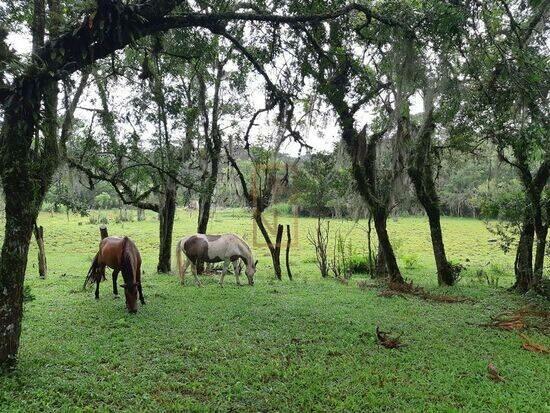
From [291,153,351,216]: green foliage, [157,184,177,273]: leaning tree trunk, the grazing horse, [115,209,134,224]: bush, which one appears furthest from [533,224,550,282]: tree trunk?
[115,209,134,224]: bush

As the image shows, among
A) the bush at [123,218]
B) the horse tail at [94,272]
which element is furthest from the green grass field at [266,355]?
the bush at [123,218]

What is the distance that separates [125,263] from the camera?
25.9ft

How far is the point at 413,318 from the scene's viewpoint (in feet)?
25.8

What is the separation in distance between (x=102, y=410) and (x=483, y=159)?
11.5m

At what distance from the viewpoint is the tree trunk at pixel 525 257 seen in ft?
33.5

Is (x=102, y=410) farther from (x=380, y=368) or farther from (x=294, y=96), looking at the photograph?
(x=294, y=96)

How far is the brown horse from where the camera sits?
778cm

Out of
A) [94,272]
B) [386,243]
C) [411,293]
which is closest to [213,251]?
[94,272]

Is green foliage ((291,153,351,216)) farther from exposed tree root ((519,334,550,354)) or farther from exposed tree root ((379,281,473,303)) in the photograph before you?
exposed tree root ((519,334,550,354))

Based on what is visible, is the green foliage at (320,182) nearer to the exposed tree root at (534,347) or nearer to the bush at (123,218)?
the exposed tree root at (534,347)

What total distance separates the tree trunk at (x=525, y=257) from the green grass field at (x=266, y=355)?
2.63 feet

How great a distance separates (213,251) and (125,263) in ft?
12.5

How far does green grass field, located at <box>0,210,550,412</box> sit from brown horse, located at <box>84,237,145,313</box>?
0.36m

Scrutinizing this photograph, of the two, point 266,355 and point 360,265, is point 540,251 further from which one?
point 266,355
